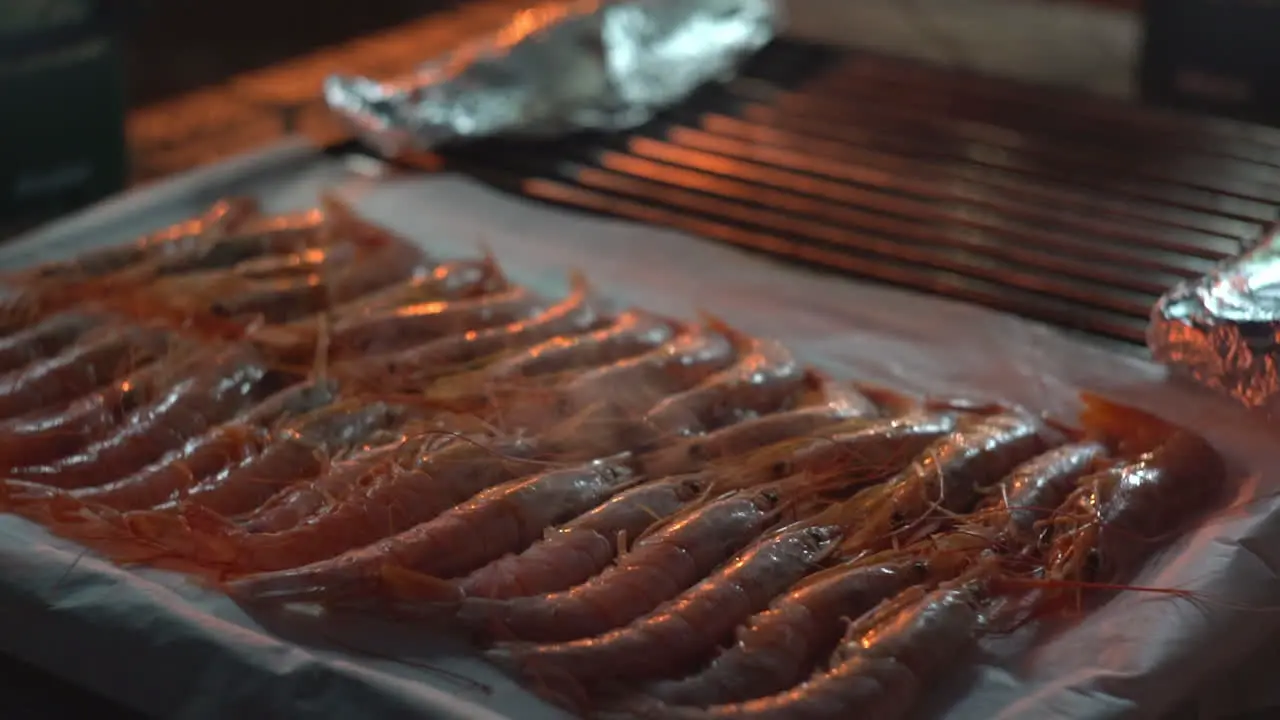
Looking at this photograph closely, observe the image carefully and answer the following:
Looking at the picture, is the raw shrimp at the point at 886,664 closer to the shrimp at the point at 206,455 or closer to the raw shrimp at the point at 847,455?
the raw shrimp at the point at 847,455

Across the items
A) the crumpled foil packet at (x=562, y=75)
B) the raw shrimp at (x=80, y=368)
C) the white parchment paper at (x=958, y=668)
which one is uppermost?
the crumpled foil packet at (x=562, y=75)

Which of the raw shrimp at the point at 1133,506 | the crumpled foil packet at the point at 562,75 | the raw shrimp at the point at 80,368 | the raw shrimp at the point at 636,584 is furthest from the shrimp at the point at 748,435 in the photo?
the crumpled foil packet at the point at 562,75

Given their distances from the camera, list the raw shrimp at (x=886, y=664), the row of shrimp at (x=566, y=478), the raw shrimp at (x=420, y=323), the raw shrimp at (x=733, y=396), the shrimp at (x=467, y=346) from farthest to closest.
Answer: the raw shrimp at (x=420, y=323) → the shrimp at (x=467, y=346) → the raw shrimp at (x=733, y=396) → the row of shrimp at (x=566, y=478) → the raw shrimp at (x=886, y=664)

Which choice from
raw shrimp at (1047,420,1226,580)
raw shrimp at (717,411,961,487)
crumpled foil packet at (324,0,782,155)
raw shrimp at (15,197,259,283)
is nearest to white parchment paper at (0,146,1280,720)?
raw shrimp at (1047,420,1226,580)

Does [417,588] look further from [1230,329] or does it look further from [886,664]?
[1230,329]

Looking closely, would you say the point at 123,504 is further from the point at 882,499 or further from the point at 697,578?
the point at 882,499

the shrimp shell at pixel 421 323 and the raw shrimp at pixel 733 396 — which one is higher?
the shrimp shell at pixel 421 323

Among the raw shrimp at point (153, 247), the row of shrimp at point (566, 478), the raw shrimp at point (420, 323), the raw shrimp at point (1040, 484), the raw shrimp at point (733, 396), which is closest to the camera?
the row of shrimp at point (566, 478)

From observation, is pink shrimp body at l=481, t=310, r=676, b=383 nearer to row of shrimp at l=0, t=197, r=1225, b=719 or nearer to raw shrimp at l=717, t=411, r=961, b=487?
row of shrimp at l=0, t=197, r=1225, b=719

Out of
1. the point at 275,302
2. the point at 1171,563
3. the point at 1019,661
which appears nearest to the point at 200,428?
the point at 275,302
